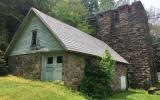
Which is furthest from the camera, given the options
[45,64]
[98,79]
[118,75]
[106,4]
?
[106,4]

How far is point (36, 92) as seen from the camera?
45.0 ft

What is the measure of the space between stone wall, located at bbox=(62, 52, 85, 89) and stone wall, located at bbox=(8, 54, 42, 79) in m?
2.93

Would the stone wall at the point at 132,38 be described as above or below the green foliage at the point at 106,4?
below

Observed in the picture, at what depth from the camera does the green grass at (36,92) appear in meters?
12.7

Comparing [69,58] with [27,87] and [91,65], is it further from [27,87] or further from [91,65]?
[27,87]

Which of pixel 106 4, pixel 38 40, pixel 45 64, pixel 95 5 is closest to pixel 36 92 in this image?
pixel 45 64

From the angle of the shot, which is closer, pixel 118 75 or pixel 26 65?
pixel 26 65

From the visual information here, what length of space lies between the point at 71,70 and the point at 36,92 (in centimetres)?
366

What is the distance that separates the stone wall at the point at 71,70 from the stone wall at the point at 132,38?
A: 42.4 feet

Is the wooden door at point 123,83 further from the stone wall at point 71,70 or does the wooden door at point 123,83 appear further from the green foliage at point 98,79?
the stone wall at point 71,70

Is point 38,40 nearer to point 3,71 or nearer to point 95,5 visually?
point 3,71

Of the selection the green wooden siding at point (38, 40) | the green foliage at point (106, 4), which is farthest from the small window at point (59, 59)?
the green foliage at point (106, 4)

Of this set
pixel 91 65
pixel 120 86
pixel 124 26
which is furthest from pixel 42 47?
pixel 124 26

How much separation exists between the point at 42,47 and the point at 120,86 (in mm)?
9626
